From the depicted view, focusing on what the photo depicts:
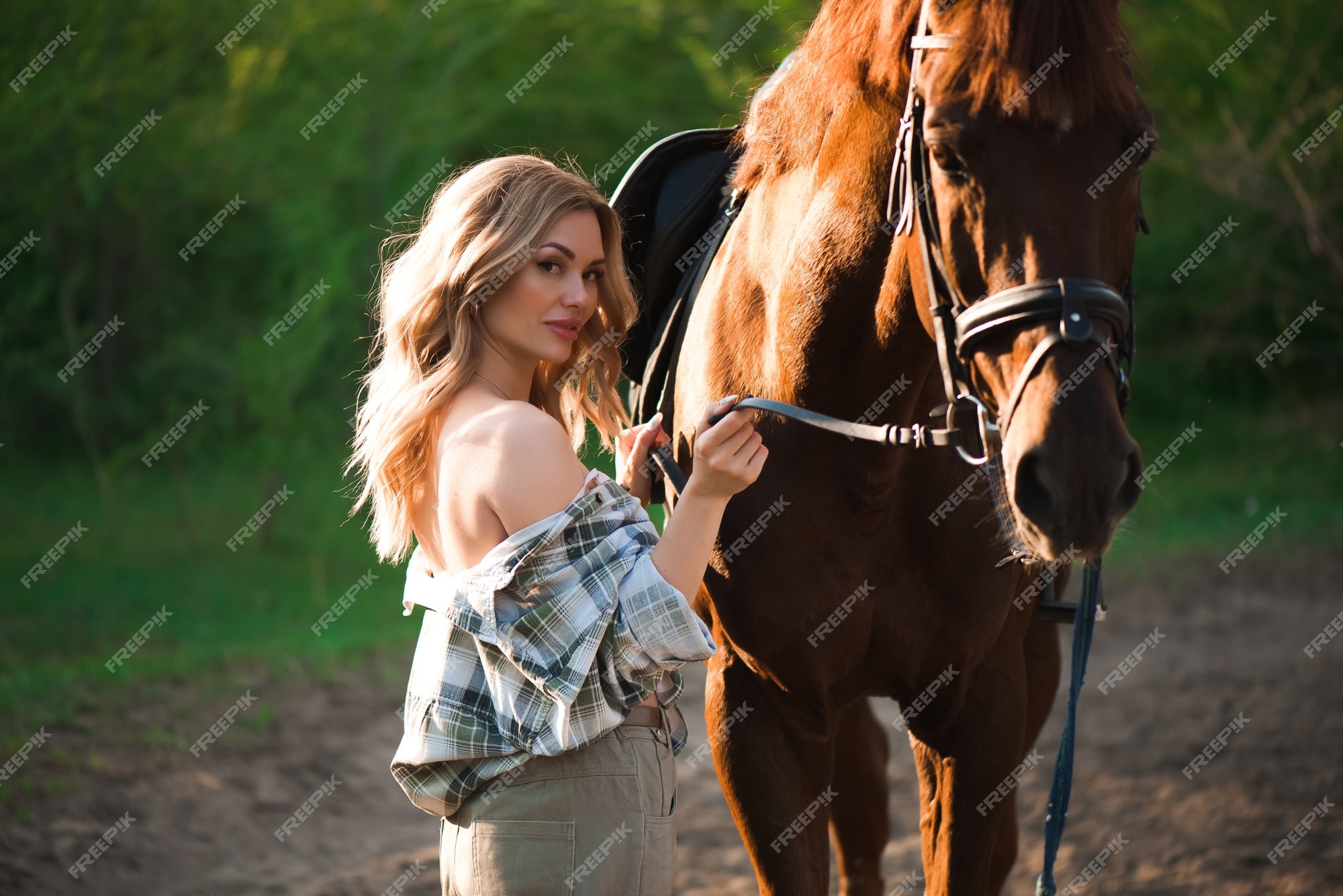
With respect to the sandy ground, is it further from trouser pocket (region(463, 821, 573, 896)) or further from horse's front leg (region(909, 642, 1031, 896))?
trouser pocket (region(463, 821, 573, 896))

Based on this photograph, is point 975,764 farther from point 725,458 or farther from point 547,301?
point 547,301

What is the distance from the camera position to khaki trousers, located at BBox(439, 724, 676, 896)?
1.71 metres

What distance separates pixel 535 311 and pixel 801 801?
1128 millimetres

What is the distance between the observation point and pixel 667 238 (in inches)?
115

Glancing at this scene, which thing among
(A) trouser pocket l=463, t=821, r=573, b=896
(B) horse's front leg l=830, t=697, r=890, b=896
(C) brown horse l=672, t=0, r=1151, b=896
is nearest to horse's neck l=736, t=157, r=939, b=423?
(C) brown horse l=672, t=0, r=1151, b=896

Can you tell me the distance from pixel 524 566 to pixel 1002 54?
983 millimetres

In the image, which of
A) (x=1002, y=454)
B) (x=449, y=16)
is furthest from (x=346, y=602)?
(x=1002, y=454)

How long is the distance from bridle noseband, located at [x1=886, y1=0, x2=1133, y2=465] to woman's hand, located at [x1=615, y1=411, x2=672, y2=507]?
64 cm

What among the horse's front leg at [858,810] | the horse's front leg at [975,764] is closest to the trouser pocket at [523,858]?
the horse's front leg at [975,764]

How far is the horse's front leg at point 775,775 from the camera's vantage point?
2277 millimetres

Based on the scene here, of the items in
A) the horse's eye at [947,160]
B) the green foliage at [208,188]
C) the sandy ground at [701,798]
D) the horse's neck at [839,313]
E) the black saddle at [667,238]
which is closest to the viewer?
the horse's eye at [947,160]

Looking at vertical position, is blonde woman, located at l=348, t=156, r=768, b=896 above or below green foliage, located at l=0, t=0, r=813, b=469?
below

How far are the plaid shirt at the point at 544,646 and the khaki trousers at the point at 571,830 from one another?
37mm

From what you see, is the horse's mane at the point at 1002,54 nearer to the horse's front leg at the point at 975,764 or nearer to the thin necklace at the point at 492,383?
the thin necklace at the point at 492,383
